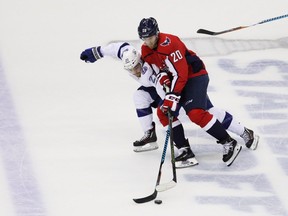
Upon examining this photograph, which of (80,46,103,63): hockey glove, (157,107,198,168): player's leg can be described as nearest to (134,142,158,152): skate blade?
(157,107,198,168): player's leg

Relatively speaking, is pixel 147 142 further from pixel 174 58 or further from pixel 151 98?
pixel 174 58

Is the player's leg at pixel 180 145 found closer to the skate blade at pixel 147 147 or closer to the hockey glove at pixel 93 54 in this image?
the skate blade at pixel 147 147

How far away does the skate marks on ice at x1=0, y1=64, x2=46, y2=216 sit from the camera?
5789 mm

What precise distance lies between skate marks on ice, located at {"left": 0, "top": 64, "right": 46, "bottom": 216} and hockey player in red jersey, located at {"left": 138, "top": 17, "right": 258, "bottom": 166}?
83 centimetres

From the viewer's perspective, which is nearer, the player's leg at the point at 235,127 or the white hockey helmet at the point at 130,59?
the white hockey helmet at the point at 130,59

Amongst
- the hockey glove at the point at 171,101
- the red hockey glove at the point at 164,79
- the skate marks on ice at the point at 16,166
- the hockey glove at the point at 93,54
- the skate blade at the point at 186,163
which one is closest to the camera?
Result: the skate marks on ice at the point at 16,166

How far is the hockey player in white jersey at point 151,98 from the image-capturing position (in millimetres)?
6211

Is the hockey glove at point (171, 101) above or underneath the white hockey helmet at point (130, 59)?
underneath

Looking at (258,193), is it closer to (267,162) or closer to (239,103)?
(267,162)

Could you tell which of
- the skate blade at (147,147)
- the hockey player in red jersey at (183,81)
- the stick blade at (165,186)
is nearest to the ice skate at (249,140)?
the hockey player in red jersey at (183,81)

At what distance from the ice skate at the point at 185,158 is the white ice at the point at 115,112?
49mm

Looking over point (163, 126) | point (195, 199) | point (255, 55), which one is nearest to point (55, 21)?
point (255, 55)

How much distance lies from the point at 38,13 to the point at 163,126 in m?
2.14

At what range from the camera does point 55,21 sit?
26.4 feet
